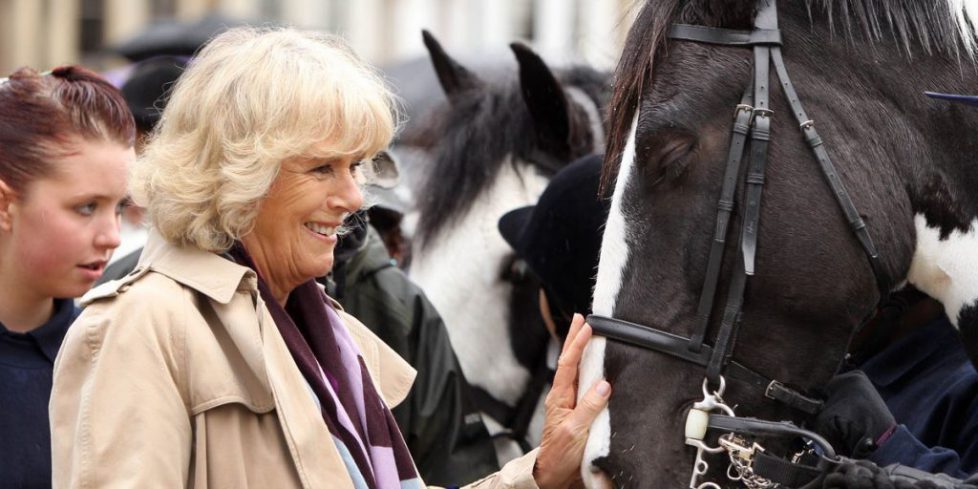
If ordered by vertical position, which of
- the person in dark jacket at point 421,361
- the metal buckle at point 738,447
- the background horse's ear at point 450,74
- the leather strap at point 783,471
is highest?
the background horse's ear at point 450,74

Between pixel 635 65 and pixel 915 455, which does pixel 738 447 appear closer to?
pixel 915 455

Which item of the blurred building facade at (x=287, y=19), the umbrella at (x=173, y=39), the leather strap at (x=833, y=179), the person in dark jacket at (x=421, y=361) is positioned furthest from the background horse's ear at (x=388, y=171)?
the blurred building facade at (x=287, y=19)

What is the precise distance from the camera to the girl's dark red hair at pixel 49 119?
10.4ft

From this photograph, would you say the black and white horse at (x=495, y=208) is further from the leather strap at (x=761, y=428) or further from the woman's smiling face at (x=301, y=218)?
the leather strap at (x=761, y=428)

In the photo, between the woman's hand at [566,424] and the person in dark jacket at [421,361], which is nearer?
the woman's hand at [566,424]

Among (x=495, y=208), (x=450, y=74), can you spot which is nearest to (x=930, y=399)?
(x=495, y=208)

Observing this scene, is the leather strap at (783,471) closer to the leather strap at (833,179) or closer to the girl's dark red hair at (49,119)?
the leather strap at (833,179)

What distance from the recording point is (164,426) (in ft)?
7.86

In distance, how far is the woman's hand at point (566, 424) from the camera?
279 cm

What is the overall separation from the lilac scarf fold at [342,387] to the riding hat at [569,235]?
3.68 feet

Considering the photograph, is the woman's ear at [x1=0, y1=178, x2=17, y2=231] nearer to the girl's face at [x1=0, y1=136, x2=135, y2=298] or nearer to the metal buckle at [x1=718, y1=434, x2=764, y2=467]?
the girl's face at [x1=0, y1=136, x2=135, y2=298]

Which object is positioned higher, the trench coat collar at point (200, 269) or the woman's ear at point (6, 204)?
the trench coat collar at point (200, 269)

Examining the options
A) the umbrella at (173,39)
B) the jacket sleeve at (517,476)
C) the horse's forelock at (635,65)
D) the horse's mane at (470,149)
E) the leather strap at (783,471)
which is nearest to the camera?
the leather strap at (783,471)

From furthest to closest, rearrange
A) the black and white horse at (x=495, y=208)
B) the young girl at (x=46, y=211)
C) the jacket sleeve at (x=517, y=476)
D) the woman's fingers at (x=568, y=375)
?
the black and white horse at (x=495, y=208) < the young girl at (x=46, y=211) < the jacket sleeve at (x=517, y=476) < the woman's fingers at (x=568, y=375)
